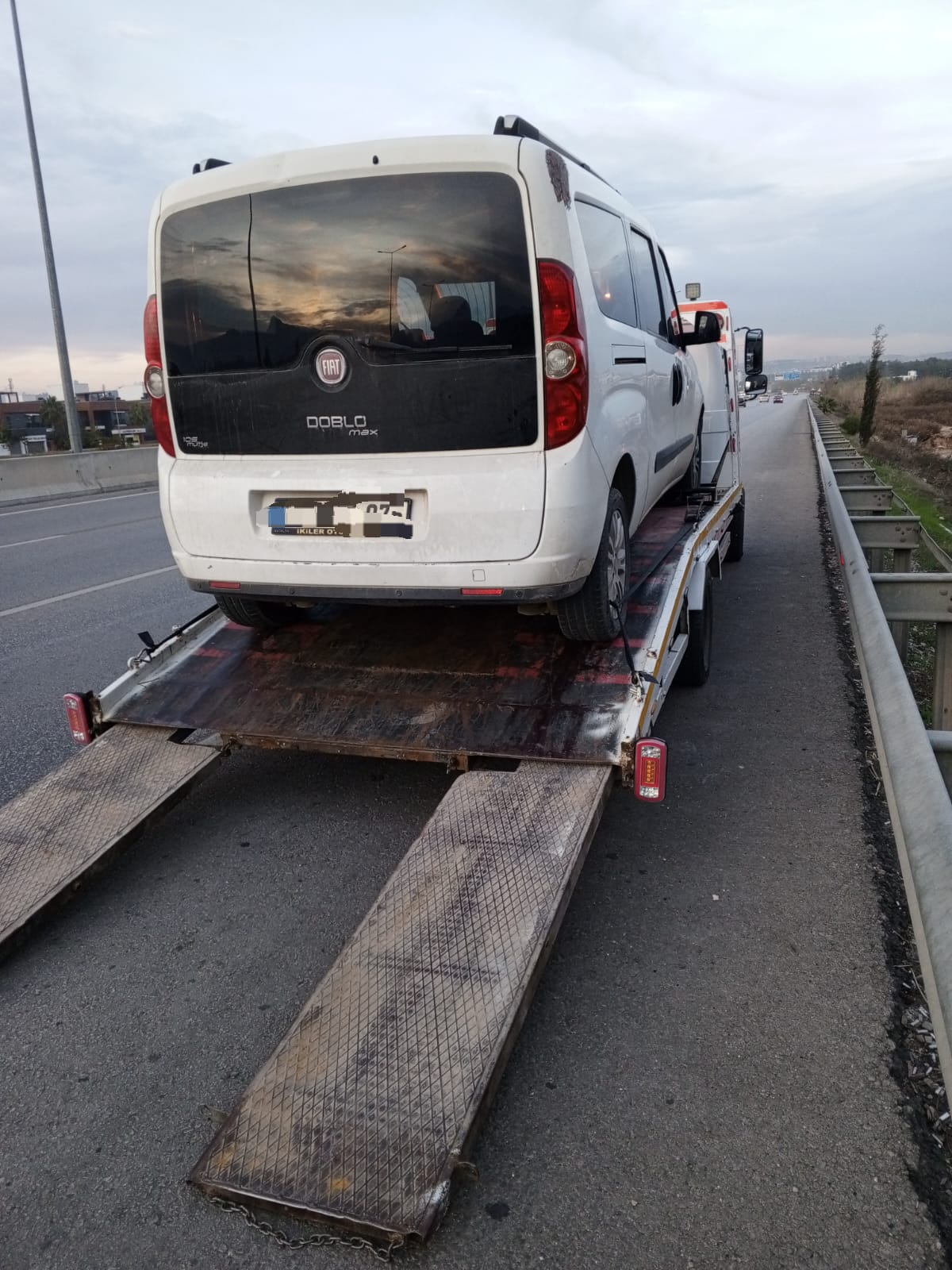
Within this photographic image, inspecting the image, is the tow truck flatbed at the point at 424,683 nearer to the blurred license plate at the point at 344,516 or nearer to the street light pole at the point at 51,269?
the blurred license plate at the point at 344,516

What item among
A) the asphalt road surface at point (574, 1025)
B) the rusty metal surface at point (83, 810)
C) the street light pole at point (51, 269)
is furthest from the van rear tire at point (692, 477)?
the street light pole at point (51, 269)

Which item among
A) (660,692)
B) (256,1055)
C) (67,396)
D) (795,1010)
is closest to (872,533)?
(660,692)

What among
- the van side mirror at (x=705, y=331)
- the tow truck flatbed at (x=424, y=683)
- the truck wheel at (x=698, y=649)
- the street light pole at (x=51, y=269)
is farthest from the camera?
the street light pole at (x=51, y=269)

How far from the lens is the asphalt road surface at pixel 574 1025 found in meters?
2.21

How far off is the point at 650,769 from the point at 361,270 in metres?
2.23

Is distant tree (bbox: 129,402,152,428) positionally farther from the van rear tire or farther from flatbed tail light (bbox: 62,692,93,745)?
flatbed tail light (bbox: 62,692,93,745)

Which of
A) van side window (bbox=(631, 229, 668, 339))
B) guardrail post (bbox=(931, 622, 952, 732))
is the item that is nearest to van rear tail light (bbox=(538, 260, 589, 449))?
van side window (bbox=(631, 229, 668, 339))

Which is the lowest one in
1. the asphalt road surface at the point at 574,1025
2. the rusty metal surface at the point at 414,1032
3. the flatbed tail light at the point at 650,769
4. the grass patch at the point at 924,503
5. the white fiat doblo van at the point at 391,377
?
the grass patch at the point at 924,503

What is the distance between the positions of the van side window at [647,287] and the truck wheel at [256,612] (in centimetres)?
248

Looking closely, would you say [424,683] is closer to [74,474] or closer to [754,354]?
[754,354]

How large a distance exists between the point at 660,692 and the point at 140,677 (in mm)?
2451

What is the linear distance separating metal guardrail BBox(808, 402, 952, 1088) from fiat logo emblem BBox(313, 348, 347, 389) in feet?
8.25

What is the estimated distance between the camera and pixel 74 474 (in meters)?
19.6

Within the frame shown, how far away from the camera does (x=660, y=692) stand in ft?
13.4
